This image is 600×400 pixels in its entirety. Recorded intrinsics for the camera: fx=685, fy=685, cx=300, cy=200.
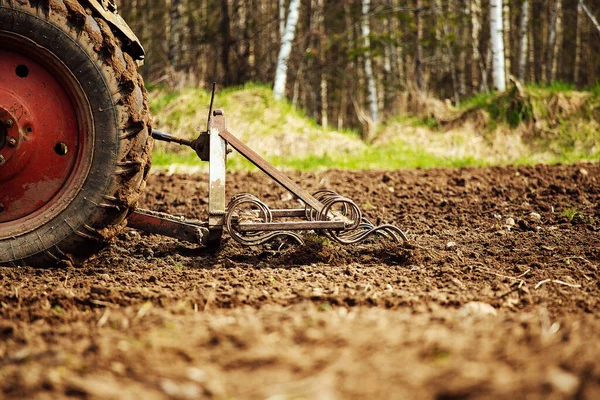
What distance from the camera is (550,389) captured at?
1511 mm

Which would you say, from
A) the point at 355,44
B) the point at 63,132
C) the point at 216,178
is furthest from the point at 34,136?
the point at 355,44

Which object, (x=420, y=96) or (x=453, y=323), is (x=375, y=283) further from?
(x=420, y=96)

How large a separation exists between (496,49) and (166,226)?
10856 millimetres

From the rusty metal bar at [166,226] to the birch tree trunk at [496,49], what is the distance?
9.88 meters

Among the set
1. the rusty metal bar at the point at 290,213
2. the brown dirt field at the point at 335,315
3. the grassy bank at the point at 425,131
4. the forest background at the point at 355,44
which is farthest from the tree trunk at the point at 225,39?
the rusty metal bar at the point at 290,213

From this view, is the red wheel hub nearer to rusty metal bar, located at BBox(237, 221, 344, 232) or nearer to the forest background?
rusty metal bar, located at BBox(237, 221, 344, 232)

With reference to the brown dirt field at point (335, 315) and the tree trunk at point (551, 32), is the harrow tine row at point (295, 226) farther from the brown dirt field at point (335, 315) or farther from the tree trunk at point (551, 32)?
the tree trunk at point (551, 32)

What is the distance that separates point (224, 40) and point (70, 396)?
13.9 meters

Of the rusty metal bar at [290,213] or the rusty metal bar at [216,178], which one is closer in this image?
the rusty metal bar at [216,178]

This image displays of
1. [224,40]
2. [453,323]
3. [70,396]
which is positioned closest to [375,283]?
[453,323]

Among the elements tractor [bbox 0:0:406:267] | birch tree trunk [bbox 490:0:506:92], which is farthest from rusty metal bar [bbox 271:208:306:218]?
birch tree trunk [bbox 490:0:506:92]

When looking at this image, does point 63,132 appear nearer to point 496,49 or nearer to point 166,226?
point 166,226

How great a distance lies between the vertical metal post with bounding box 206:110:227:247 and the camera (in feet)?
12.7

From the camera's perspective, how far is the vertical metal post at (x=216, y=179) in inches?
153
